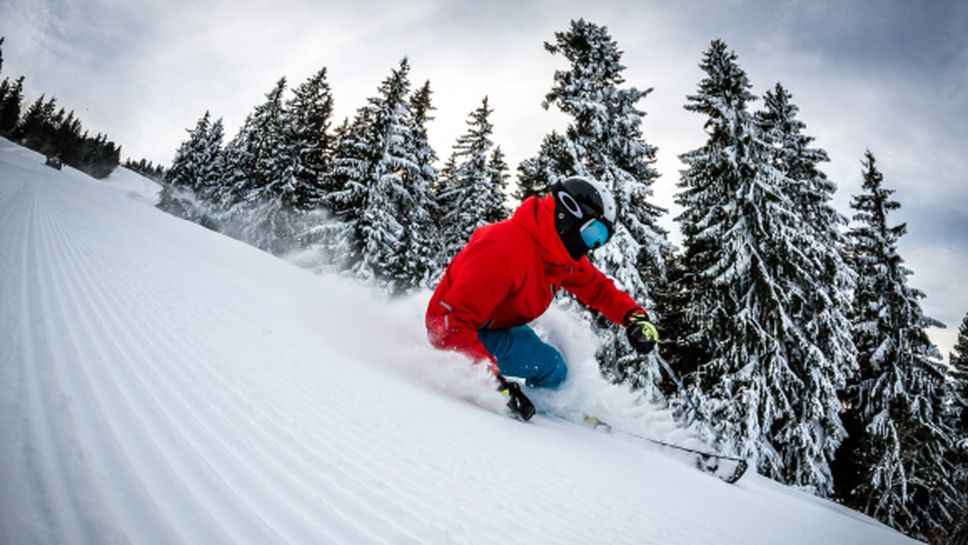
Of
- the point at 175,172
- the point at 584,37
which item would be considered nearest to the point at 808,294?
the point at 584,37

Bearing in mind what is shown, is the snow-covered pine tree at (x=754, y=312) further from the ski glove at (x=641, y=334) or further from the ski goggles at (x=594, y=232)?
the ski goggles at (x=594, y=232)

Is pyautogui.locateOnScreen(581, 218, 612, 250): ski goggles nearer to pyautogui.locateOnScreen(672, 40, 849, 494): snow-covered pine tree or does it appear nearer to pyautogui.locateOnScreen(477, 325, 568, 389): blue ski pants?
pyautogui.locateOnScreen(477, 325, 568, 389): blue ski pants

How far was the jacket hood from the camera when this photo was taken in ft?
10.5

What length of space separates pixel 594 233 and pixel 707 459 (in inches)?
77.8

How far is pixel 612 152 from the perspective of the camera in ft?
36.8

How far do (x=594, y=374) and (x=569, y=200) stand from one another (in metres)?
1.72

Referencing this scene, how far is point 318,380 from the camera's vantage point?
1.96 meters

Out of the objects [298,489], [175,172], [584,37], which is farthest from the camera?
[175,172]

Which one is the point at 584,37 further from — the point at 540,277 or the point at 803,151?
the point at 540,277

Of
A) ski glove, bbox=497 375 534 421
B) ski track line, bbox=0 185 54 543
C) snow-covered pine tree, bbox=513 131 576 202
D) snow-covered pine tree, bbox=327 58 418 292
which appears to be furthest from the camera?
snow-covered pine tree, bbox=327 58 418 292

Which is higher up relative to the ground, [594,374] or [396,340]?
[594,374]

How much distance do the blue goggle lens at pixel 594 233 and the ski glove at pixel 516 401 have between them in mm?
1361

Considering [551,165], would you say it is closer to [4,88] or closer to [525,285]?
[525,285]

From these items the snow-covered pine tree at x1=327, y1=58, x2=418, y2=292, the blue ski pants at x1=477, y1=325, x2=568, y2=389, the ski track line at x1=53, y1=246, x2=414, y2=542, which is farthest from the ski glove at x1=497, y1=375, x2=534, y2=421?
the snow-covered pine tree at x1=327, y1=58, x2=418, y2=292
